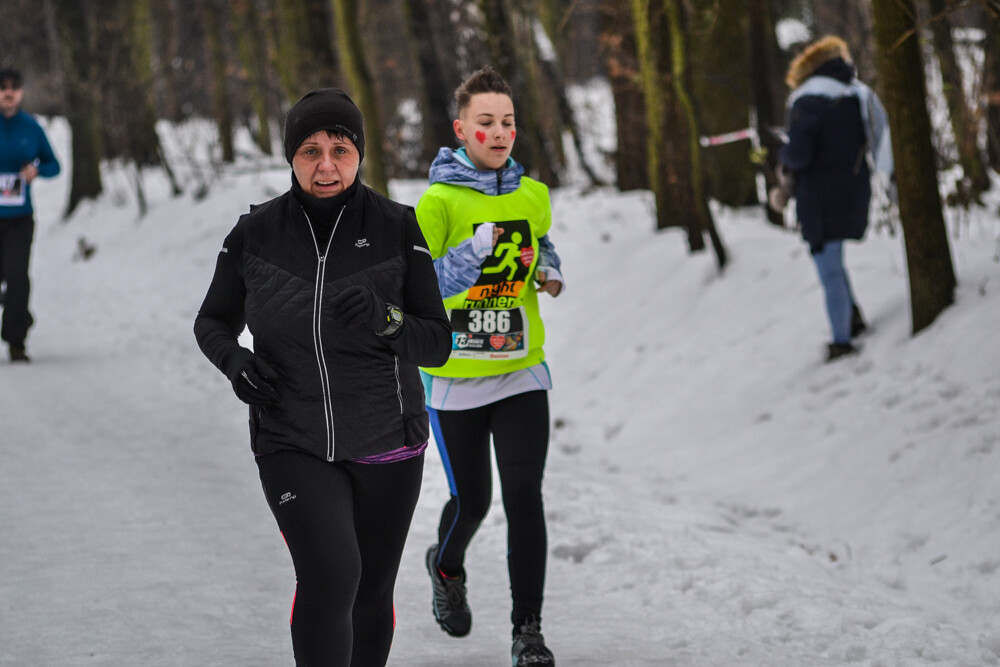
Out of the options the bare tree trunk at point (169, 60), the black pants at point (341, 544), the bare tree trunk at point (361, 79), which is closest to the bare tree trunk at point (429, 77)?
the bare tree trunk at point (361, 79)

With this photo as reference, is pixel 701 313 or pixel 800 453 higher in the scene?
pixel 701 313

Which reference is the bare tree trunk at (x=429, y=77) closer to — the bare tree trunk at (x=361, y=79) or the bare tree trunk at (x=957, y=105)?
the bare tree trunk at (x=361, y=79)

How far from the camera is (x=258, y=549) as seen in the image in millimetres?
5352

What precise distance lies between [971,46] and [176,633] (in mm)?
9776

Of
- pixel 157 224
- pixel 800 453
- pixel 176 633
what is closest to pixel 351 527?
pixel 176 633

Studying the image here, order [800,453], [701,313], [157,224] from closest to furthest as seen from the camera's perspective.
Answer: [800,453], [701,313], [157,224]

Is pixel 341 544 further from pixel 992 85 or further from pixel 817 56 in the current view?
pixel 992 85

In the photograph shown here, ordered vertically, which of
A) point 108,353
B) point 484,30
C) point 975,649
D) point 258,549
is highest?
point 484,30

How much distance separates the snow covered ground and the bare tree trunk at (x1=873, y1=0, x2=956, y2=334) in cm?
44

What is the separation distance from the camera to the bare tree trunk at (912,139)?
6664 millimetres

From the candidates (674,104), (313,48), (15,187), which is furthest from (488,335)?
(313,48)

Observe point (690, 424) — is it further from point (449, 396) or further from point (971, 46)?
point (971, 46)

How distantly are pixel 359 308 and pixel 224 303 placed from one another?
1.62 feet

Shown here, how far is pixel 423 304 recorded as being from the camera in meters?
Answer: 3.13
